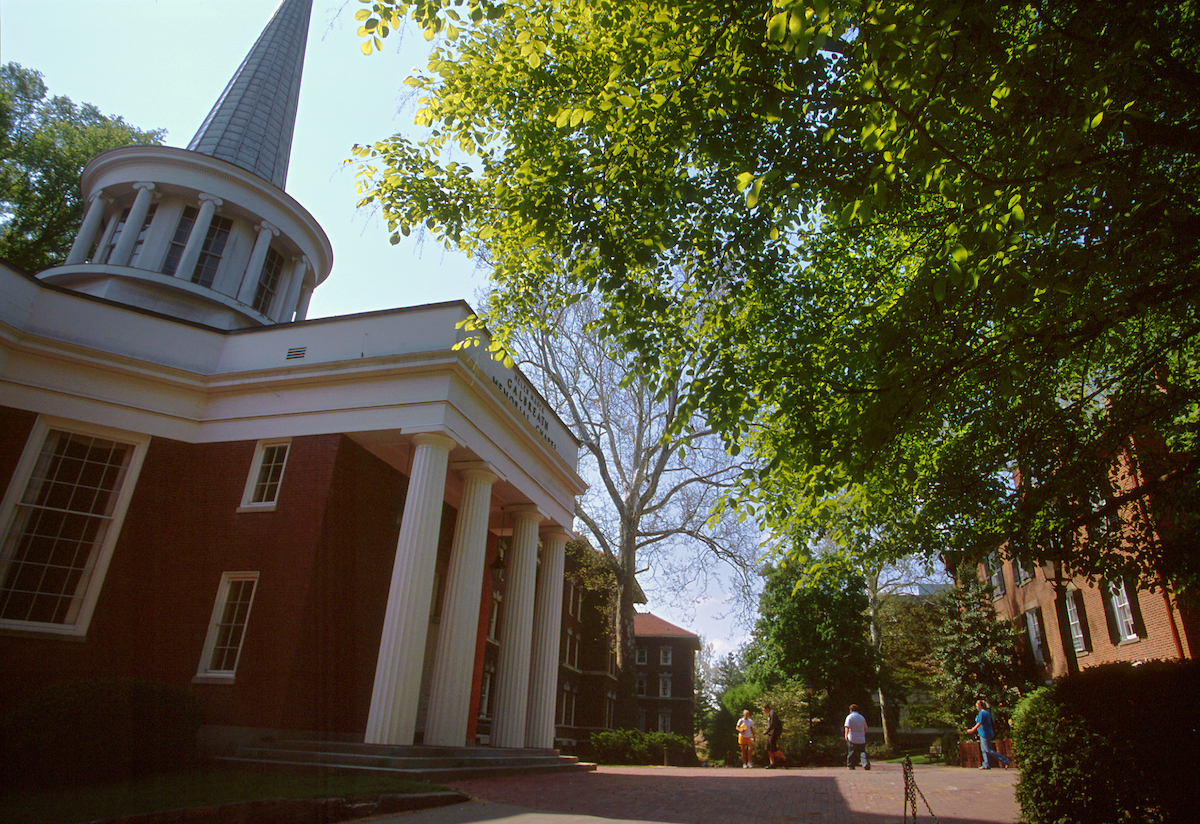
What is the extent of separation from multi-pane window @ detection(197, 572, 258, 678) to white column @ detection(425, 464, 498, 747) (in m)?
3.64

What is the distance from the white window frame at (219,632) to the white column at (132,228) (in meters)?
10.8

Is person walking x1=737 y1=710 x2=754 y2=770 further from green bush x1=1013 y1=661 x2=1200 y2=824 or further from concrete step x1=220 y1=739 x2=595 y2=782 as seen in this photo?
green bush x1=1013 y1=661 x2=1200 y2=824

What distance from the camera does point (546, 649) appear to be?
17.4m

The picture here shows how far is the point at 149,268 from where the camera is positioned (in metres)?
18.2

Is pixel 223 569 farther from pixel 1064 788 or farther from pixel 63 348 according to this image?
pixel 1064 788

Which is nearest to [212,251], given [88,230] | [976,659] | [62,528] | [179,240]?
[179,240]

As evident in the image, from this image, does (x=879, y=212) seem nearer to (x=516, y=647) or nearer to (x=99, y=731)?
(x=99, y=731)

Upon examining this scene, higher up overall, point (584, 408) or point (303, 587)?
point (584, 408)

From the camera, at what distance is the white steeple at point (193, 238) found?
59.9 feet

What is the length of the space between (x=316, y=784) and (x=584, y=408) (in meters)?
17.6

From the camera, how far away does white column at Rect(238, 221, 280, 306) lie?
62.2 feet

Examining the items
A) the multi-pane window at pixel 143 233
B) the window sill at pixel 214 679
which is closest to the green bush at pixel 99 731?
the window sill at pixel 214 679

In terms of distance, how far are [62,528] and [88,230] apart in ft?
34.9

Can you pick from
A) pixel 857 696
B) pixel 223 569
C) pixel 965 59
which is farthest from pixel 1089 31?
pixel 857 696
